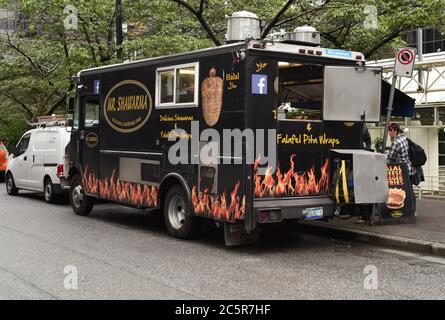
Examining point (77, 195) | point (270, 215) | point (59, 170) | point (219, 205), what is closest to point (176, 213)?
point (219, 205)

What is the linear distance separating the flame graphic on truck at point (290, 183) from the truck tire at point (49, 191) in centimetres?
800

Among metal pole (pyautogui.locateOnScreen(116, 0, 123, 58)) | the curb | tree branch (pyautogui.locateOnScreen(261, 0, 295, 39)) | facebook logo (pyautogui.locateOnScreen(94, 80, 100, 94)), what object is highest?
metal pole (pyautogui.locateOnScreen(116, 0, 123, 58))

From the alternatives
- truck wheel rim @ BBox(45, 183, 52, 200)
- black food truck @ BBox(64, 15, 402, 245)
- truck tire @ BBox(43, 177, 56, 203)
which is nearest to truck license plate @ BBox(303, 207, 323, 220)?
black food truck @ BBox(64, 15, 402, 245)

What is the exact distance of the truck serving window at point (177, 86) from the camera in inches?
347

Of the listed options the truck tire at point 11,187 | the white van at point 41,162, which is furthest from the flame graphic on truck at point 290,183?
the truck tire at point 11,187

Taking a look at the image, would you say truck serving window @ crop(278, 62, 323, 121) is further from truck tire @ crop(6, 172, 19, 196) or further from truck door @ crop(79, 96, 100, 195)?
truck tire @ crop(6, 172, 19, 196)

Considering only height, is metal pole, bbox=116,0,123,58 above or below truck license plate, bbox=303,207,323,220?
above

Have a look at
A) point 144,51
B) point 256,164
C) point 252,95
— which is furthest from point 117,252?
point 144,51

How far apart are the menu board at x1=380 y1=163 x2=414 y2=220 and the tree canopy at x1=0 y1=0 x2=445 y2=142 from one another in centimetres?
331

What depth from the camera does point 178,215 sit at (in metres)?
9.50

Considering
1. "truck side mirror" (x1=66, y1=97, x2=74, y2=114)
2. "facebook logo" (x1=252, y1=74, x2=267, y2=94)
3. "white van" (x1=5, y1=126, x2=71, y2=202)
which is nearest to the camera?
"facebook logo" (x1=252, y1=74, x2=267, y2=94)

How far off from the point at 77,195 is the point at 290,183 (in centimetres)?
577

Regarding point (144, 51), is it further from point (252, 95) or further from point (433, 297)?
point (433, 297)

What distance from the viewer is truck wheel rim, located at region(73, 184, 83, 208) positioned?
1229cm
